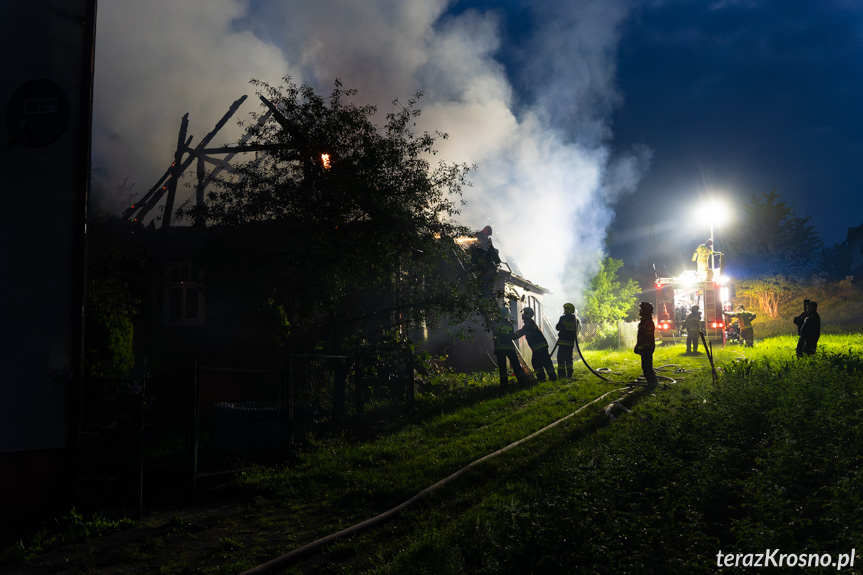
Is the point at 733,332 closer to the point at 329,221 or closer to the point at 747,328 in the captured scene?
the point at 747,328

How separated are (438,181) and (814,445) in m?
7.58

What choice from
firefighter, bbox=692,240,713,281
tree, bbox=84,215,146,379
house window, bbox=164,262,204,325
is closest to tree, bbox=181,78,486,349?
tree, bbox=84,215,146,379

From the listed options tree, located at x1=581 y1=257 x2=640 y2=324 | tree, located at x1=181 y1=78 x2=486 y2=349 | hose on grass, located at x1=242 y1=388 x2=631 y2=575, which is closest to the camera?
hose on grass, located at x1=242 y1=388 x2=631 y2=575

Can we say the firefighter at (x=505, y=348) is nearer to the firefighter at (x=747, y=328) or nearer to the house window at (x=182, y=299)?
the house window at (x=182, y=299)

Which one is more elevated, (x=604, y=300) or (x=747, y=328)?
(x=604, y=300)

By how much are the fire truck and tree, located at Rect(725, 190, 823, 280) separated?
16.4 metres

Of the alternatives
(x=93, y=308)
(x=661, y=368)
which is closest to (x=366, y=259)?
(x=93, y=308)

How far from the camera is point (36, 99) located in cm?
652

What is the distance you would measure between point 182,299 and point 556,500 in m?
16.5

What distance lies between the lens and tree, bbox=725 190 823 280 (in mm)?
49312

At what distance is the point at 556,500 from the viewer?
16.1 feet

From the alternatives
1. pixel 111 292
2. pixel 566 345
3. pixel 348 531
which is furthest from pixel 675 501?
pixel 111 292

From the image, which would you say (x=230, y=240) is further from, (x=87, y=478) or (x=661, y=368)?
(x=661, y=368)
